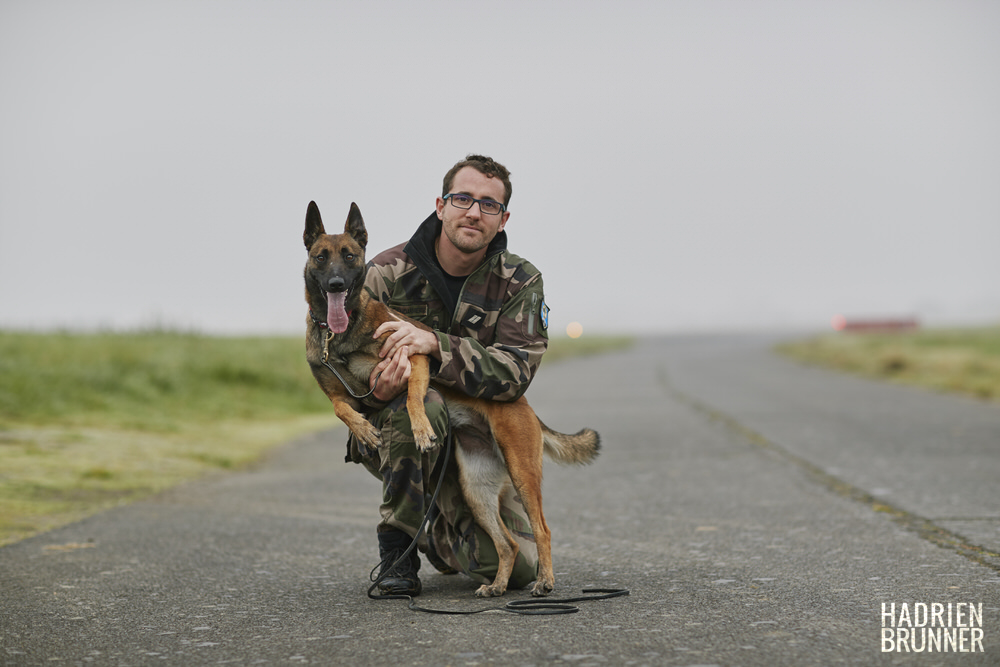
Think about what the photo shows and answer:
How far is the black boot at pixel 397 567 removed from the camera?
4.30 meters

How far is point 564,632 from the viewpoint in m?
3.58

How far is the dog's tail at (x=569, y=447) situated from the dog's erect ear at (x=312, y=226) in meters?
1.38

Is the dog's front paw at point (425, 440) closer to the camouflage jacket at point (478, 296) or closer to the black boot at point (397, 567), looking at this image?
the camouflage jacket at point (478, 296)

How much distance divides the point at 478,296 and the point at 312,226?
87 cm

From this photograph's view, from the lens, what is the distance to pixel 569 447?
456 cm

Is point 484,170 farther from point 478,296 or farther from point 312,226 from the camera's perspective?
point 312,226

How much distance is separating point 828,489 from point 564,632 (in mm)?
4293

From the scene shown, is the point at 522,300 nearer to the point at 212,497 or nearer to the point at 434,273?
the point at 434,273

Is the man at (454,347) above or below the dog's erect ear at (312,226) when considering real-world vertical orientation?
below

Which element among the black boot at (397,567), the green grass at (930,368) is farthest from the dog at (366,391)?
the green grass at (930,368)

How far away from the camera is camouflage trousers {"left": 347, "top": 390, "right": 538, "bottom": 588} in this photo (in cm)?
421

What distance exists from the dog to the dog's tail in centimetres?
23

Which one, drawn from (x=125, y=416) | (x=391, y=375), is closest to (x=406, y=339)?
(x=391, y=375)

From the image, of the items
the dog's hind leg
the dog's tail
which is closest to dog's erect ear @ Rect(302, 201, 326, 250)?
the dog's hind leg
